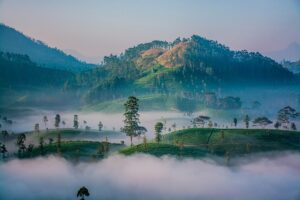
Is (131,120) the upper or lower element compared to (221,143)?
upper

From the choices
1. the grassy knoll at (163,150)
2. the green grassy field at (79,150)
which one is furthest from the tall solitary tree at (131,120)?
the green grassy field at (79,150)

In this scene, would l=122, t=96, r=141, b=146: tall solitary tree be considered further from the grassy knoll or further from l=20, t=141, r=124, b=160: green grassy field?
l=20, t=141, r=124, b=160: green grassy field

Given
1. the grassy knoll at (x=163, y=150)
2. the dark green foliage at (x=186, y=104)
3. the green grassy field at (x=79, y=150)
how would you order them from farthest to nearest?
the dark green foliage at (x=186, y=104), the grassy knoll at (x=163, y=150), the green grassy field at (x=79, y=150)

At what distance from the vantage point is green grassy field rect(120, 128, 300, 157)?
83.1 metres

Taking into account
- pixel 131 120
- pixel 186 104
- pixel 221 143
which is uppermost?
pixel 186 104

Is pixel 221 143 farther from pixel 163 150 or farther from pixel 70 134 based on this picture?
pixel 70 134

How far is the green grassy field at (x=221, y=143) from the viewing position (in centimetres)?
8312

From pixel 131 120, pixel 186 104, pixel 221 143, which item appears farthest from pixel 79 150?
pixel 186 104

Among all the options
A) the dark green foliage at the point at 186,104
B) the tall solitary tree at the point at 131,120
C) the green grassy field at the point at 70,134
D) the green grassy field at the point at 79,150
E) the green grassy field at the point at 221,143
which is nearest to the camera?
the green grassy field at the point at 79,150

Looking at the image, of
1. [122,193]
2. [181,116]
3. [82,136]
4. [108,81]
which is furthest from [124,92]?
[122,193]

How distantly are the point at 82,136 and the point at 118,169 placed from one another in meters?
33.2

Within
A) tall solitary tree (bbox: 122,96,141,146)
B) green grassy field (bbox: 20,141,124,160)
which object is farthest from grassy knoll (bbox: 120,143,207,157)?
green grassy field (bbox: 20,141,124,160)

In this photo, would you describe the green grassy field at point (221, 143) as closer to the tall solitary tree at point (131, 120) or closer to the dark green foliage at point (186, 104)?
the tall solitary tree at point (131, 120)

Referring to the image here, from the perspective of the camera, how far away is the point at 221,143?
89375 mm
